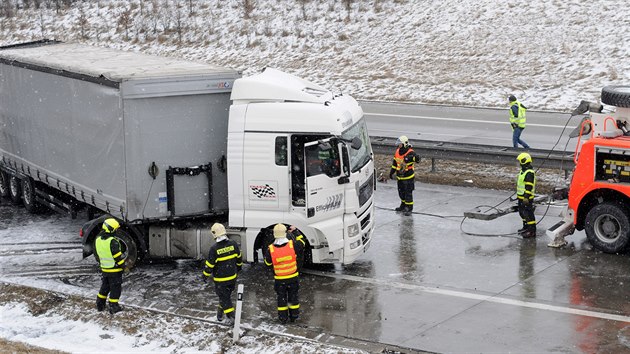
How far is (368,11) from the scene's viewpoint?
130 ft

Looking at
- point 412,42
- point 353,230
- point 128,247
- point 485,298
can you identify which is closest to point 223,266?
point 353,230

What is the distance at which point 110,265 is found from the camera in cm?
1324

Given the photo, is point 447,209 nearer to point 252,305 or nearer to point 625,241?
point 625,241

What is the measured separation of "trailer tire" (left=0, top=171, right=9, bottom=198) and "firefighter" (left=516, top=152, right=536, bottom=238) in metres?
10.9

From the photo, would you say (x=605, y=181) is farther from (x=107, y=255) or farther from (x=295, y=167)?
(x=107, y=255)

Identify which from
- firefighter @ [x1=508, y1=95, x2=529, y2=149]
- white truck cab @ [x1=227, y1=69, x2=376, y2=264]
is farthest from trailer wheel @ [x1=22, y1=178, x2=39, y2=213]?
firefighter @ [x1=508, y1=95, x2=529, y2=149]

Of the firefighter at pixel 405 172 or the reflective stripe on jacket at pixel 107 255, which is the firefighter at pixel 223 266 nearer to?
the reflective stripe on jacket at pixel 107 255

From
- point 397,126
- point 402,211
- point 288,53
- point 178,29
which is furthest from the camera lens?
point 178,29

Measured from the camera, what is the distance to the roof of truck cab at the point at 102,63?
1464cm

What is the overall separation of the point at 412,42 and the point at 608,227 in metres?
22.0

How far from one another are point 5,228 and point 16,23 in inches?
1313

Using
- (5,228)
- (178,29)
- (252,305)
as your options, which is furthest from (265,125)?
(178,29)

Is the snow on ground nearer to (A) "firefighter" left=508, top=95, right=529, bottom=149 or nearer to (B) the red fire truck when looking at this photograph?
(A) "firefighter" left=508, top=95, right=529, bottom=149

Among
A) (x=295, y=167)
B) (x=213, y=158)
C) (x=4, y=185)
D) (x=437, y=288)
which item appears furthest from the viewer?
(x=4, y=185)
